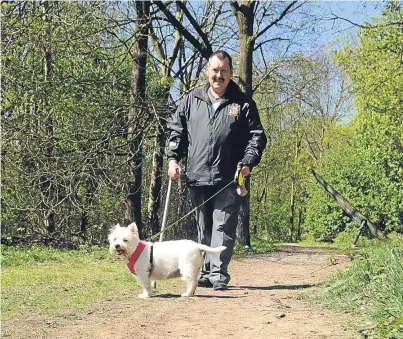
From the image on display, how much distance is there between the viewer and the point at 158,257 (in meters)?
5.96

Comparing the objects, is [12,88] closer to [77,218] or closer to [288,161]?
[77,218]

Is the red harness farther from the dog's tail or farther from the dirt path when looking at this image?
the dog's tail

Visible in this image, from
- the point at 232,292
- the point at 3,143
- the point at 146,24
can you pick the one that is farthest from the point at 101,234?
the point at 232,292

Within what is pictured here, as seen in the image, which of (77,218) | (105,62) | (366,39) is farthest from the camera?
(366,39)

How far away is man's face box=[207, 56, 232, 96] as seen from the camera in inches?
251

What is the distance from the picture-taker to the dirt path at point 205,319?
4.16m

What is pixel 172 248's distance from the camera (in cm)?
597

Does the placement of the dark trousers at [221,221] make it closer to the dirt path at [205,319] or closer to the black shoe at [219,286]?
the black shoe at [219,286]

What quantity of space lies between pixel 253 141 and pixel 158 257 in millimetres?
1546

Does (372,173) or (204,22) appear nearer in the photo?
(204,22)

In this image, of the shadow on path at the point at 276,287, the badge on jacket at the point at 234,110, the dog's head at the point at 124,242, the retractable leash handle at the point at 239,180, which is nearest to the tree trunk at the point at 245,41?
the shadow on path at the point at 276,287

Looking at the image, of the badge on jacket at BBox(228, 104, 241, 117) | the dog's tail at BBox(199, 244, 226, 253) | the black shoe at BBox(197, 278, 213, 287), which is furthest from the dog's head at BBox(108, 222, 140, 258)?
the badge on jacket at BBox(228, 104, 241, 117)

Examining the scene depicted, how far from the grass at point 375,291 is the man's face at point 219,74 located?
7.47 ft

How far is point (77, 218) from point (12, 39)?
511cm
